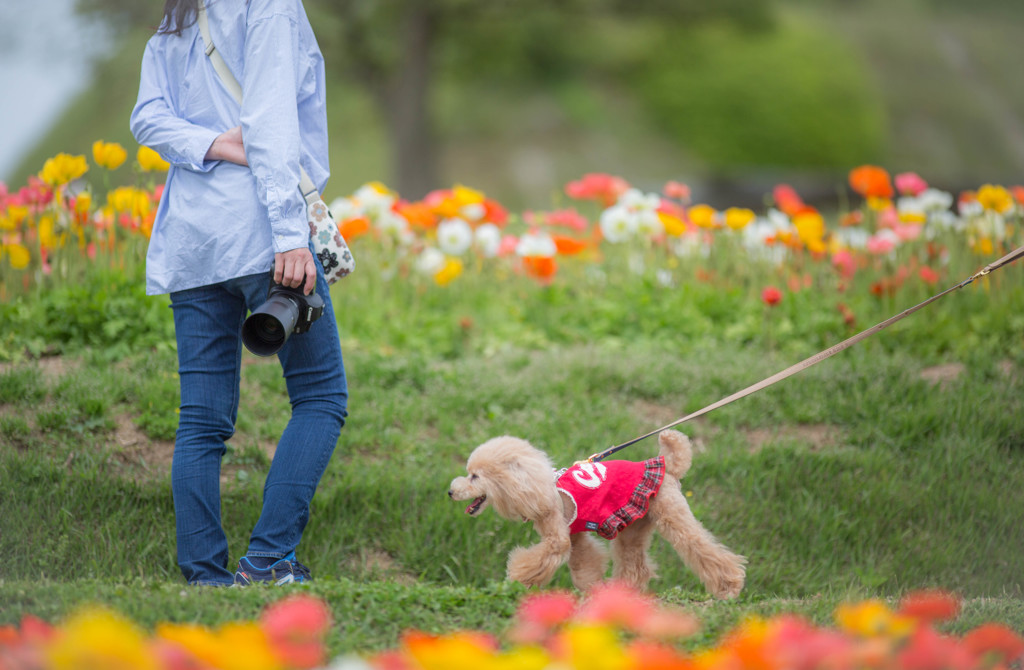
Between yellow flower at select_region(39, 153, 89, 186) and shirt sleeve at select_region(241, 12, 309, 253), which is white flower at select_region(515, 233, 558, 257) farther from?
shirt sleeve at select_region(241, 12, 309, 253)

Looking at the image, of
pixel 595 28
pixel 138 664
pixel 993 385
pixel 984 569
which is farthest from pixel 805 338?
pixel 595 28

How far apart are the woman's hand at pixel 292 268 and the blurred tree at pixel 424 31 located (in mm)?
8950

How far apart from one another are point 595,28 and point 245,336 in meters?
13.5

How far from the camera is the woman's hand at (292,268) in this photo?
85.4 inches

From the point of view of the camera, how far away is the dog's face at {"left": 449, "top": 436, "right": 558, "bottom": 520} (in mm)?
2215

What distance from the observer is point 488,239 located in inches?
209

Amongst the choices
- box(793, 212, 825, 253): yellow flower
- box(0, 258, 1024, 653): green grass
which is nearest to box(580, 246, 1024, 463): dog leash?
box(0, 258, 1024, 653): green grass

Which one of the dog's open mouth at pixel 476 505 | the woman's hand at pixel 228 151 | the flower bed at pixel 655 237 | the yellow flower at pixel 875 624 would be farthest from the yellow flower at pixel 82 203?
the yellow flower at pixel 875 624

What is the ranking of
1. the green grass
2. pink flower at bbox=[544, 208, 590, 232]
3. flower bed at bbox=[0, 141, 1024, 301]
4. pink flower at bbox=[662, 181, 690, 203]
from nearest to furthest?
the green grass → flower bed at bbox=[0, 141, 1024, 301] → pink flower at bbox=[662, 181, 690, 203] → pink flower at bbox=[544, 208, 590, 232]

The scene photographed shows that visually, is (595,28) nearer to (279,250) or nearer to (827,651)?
(279,250)

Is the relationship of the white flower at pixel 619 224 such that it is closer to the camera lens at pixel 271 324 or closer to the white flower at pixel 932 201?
the white flower at pixel 932 201

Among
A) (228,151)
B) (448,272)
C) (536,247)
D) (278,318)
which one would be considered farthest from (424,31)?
(278,318)

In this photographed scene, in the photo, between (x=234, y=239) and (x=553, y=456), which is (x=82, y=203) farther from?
(x=553, y=456)

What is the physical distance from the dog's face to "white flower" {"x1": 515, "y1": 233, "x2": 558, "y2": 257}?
2.80 meters
